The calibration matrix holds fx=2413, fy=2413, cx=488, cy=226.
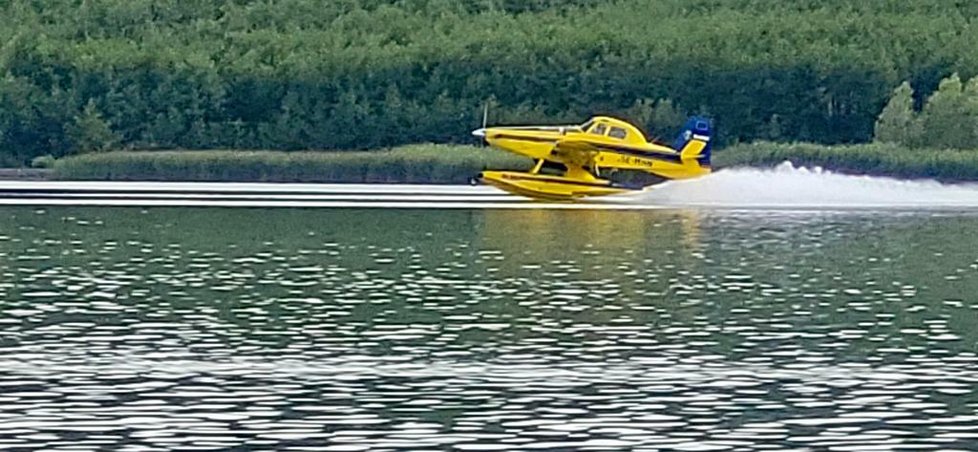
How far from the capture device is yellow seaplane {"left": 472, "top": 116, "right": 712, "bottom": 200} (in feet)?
155

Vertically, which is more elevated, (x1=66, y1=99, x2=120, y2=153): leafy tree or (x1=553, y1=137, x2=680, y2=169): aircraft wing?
(x1=553, y1=137, x2=680, y2=169): aircraft wing

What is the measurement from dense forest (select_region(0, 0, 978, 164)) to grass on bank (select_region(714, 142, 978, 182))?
270 inches

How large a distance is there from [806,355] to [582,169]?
25.8 metres

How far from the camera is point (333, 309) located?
85.6 ft

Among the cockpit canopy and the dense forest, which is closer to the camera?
the cockpit canopy

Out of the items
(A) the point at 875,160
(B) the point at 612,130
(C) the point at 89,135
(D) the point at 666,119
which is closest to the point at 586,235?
(B) the point at 612,130

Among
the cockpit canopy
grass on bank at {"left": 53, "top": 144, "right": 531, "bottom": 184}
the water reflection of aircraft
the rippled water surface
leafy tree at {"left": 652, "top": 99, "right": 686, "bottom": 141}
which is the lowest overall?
grass on bank at {"left": 53, "top": 144, "right": 531, "bottom": 184}

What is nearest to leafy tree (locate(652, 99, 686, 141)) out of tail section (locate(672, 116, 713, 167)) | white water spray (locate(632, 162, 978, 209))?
white water spray (locate(632, 162, 978, 209))

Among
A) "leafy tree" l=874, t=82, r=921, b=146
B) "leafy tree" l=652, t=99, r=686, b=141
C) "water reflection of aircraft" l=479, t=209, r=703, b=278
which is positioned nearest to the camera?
"water reflection of aircraft" l=479, t=209, r=703, b=278

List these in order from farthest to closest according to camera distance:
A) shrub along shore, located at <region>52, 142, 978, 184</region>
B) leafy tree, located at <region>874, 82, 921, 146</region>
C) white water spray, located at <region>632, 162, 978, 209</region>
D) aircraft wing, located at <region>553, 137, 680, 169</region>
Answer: leafy tree, located at <region>874, 82, 921, 146</region>
shrub along shore, located at <region>52, 142, 978, 184</region>
white water spray, located at <region>632, 162, 978, 209</region>
aircraft wing, located at <region>553, 137, 680, 169</region>

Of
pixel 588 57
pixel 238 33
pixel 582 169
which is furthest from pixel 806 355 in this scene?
pixel 238 33

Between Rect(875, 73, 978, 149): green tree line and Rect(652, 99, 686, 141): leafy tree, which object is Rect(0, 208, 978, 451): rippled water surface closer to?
Rect(875, 73, 978, 149): green tree line

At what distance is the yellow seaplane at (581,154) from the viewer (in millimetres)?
47250

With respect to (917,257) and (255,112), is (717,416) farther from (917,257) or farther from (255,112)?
(255,112)
